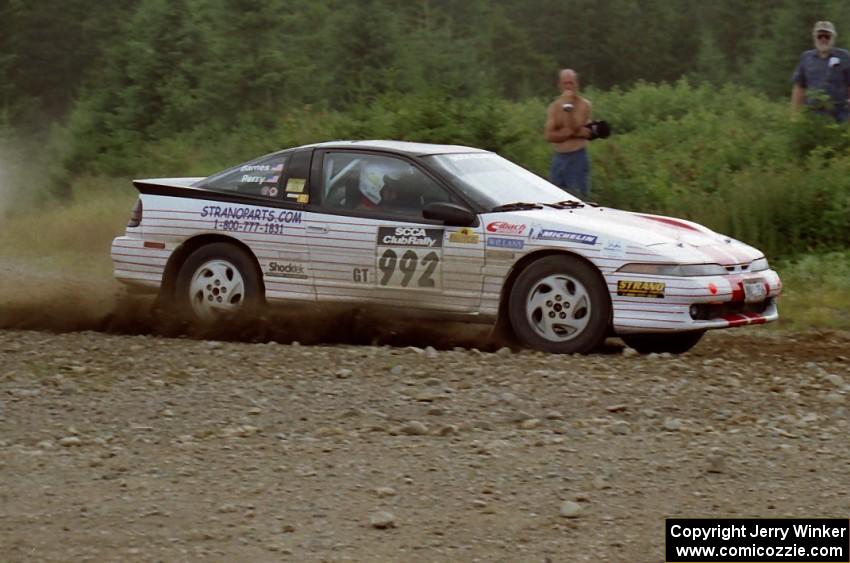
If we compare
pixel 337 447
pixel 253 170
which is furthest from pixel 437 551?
pixel 253 170

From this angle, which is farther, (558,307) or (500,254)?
(500,254)

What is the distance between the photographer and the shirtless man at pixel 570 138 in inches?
555

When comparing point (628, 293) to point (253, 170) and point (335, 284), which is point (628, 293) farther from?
point (253, 170)

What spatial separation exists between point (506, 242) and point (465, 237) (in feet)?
0.94

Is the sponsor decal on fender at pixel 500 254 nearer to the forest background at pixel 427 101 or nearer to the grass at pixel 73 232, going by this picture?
the forest background at pixel 427 101

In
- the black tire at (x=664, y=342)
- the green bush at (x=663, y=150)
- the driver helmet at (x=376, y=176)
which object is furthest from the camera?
the green bush at (x=663, y=150)

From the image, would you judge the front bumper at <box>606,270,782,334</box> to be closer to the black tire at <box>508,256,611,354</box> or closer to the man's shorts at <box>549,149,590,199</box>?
the black tire at <box>508,256,611,354</box>

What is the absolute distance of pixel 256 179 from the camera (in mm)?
10281

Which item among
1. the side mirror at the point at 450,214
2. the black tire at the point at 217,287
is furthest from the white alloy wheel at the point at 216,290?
the side mirror at the point at 450,214

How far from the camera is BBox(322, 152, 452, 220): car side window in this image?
31.9ft

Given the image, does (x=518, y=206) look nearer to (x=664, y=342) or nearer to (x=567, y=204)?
(x=567, y=204)

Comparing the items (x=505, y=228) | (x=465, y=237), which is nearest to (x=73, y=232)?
(x=465, y=237)

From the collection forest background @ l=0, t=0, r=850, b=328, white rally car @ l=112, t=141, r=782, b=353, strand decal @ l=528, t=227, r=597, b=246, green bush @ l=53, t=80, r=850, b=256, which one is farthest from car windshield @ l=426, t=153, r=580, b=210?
green bush @ l=53, t=80, r=850, b=256

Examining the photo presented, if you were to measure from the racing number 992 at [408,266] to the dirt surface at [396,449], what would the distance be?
19.8 inches
